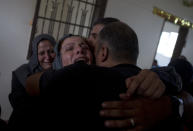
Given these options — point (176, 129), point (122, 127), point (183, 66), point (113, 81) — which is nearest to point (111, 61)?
point (113, 81)

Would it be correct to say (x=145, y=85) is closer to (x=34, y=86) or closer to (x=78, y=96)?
(x=78, y=96)

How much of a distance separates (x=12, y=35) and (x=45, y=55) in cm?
116

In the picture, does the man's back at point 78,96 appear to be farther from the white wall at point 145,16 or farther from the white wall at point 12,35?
the white wall at point 145,16

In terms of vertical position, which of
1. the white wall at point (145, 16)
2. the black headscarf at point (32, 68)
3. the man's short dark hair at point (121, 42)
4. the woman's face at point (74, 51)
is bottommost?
the black headscarf at point (32, 68)

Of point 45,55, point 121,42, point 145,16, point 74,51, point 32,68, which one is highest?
point 145,16

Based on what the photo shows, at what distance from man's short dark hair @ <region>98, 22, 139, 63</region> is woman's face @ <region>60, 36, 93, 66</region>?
41 cm

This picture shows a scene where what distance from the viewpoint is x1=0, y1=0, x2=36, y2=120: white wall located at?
252 cm

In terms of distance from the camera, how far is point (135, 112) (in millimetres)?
697

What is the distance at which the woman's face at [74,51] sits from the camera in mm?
1242

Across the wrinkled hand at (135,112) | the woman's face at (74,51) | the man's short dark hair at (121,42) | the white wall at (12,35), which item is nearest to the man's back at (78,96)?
the wrinkled hand at (135,112)

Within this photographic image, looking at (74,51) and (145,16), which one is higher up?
(145,16)

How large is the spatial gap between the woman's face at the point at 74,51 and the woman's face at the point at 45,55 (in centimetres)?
45

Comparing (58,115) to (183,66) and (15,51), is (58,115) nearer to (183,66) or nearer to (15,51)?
(183,66)

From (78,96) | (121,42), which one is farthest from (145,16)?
(78,96)
